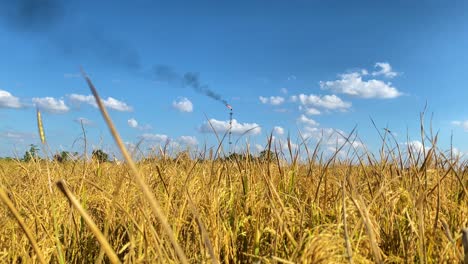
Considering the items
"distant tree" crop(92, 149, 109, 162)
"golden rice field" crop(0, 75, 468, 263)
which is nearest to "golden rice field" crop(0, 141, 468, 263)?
"golden rice field" crop(0, 75, 468, 263)

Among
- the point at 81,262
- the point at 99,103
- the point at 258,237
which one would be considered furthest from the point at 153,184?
the point at 99,103

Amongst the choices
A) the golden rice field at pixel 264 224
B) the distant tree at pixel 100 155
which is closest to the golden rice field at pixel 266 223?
the golden rice field at pixel 264 224

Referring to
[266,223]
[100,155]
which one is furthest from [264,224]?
[100,155]

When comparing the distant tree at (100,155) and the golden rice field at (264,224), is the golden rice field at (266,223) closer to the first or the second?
the golden rice field at (264,224)

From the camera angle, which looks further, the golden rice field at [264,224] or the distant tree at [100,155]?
the distant tree at [100,155]

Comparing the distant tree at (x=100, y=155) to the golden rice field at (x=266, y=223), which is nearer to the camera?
the golden rice field at (x=266, y=223)

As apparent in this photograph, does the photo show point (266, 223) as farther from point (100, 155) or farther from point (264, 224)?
point (100, 155)

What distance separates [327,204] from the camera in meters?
2.70

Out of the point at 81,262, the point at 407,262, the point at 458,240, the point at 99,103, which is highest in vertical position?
the point at 99,103

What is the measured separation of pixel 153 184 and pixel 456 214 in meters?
2.12

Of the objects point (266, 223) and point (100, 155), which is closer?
point (266, 223)

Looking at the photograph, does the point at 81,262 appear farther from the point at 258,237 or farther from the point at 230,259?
the point at 258,237

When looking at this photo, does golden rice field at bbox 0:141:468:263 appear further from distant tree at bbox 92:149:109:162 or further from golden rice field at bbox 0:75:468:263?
distant tree at bbox 92:149:109:162

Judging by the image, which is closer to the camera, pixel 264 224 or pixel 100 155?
pixel 264 224
